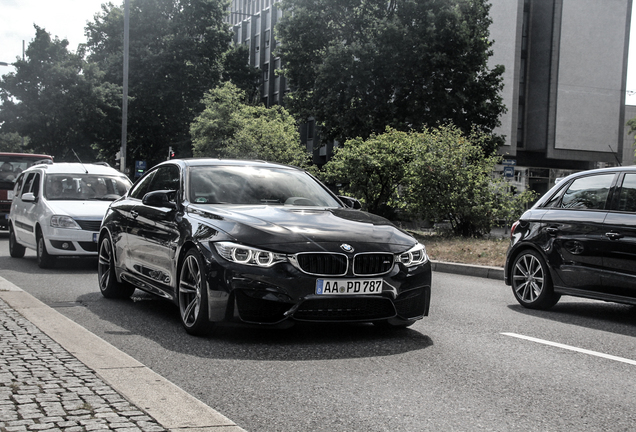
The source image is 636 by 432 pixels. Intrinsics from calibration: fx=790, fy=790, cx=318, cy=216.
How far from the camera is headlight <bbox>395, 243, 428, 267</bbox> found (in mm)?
6305

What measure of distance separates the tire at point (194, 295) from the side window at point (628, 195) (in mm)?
4364

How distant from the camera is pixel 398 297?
6.26 meters

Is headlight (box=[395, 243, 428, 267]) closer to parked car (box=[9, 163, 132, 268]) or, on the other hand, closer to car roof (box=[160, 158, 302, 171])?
car roof (box=[160, 158, 302, 171])

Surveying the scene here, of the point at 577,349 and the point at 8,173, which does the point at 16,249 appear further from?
the point at 577,349

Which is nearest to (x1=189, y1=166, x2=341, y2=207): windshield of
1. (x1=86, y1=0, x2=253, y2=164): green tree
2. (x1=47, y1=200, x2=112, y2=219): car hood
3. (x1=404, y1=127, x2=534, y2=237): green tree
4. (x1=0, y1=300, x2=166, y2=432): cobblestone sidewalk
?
(x1=0, y1=300, x2=166, y2=432): cobblestone sidewalk

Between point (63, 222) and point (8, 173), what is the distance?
31.0ft

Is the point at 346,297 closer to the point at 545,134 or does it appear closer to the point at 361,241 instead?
the point at 361,241

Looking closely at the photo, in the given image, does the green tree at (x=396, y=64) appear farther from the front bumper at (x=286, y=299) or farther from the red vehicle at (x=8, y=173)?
the front bumper at (x=286, y=299)

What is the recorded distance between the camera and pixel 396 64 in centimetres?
3553

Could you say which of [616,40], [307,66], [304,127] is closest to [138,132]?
[304,127]

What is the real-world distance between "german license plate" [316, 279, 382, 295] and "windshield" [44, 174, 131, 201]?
8686mm

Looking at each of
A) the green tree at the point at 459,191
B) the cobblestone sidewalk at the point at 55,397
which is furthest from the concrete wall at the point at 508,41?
the cobblestone sidewalk at the point at 55,397

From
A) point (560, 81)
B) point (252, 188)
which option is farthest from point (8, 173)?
point (560, 81)

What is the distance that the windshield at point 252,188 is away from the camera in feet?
23.6
